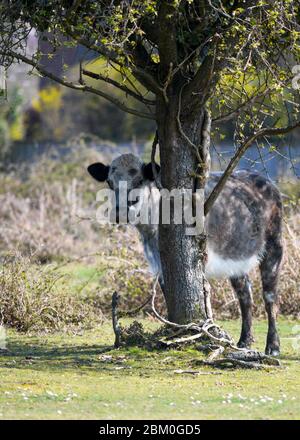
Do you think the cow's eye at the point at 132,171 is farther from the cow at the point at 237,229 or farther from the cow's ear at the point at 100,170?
the cow's ear at the point at 100,170

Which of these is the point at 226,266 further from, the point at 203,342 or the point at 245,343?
the point at 203,342

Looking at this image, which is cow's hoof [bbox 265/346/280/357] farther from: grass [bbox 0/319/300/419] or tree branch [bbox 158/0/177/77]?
tree branch [bbox 158/0/177/77]

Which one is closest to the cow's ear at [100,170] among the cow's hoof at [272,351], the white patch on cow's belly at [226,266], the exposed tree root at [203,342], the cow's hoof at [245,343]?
the white patch on cow's belly at [226,266]

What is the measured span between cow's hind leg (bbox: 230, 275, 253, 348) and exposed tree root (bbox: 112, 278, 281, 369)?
6.78ft

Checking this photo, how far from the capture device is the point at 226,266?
14.4 m

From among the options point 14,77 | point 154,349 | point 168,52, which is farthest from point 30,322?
point 14,77

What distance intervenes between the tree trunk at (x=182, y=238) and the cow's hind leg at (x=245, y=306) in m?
2.11

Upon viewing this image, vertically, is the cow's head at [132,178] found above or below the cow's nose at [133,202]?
above

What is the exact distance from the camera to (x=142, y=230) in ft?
47.0

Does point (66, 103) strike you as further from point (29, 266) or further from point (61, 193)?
point (29, 266)

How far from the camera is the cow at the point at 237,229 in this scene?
46.3ft

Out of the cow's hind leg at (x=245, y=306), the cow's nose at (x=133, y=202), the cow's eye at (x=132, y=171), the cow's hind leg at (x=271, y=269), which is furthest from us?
the cow's hind leg at (x=271, y=269)

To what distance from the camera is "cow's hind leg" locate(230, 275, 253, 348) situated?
571 inches
